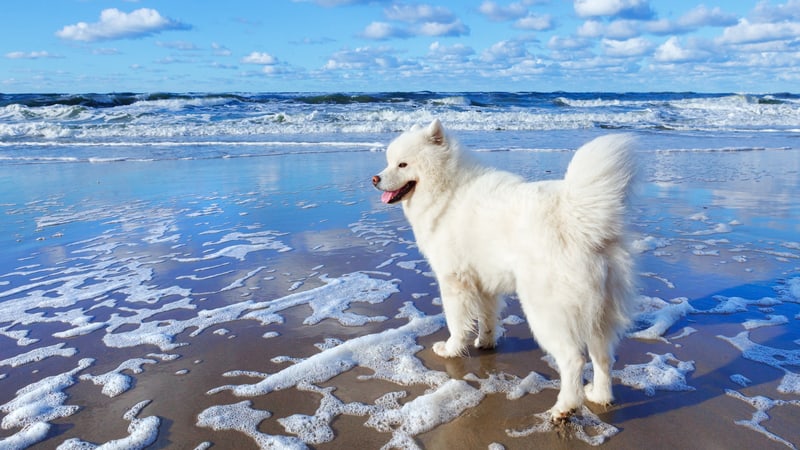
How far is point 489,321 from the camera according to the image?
12.5 feet

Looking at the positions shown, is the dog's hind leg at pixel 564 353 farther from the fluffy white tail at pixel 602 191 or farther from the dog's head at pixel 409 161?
the dog's head at pixel 409 161

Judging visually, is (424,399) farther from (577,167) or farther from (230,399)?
(577,167)

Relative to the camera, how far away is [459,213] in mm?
3508

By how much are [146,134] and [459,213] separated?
21915 millimetres

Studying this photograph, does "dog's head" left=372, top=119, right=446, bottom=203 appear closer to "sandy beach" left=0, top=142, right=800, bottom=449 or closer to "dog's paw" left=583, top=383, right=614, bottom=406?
"sandy beach" left=0, top=142, right=800, bottom=449

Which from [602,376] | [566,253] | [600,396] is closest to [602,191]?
[566,253]

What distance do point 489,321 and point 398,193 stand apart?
108cm

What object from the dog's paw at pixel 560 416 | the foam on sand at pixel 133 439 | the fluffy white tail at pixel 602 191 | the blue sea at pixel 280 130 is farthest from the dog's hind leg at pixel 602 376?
the blue sea at pixel 280 130

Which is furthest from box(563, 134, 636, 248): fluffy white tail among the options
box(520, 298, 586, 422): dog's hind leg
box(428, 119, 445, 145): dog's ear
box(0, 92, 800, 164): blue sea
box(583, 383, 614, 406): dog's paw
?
box(0, 92, 800, 164): blue sea

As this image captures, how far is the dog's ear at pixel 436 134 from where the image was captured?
3.74 m

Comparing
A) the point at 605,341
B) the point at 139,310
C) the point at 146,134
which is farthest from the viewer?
the point at 146,134

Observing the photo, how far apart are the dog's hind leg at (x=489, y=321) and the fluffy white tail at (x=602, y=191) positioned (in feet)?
3.46

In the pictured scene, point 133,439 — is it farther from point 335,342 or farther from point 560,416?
point 560,416

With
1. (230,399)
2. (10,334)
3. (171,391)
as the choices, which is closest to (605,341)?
(230,399)
